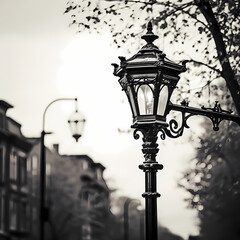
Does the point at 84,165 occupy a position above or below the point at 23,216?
above

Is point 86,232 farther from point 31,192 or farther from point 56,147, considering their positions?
point 31,192

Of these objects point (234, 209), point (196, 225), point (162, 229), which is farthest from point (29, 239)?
point (162, 229)

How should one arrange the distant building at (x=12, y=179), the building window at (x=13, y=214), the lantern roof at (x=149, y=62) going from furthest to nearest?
the building window at (x=13, y=214) → the distant building at (x=12, y=179) → the lantern roof at (x=149, y=62)

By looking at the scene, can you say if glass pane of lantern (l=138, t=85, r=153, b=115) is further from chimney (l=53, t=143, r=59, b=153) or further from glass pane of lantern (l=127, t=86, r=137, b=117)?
chimney (l=53, t=143, r=59, b=153)

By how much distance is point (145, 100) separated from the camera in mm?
12320

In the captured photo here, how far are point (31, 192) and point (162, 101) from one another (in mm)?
81578

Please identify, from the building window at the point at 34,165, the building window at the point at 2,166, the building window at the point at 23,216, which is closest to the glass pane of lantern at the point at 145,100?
the building window at the point at 2,166

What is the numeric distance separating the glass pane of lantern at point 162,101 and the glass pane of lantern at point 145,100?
11cm

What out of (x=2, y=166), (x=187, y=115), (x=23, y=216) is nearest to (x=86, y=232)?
(x=23, y=216)

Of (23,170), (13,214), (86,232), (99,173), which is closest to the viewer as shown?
(13,214)

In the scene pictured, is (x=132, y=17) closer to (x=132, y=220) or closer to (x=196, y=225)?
(x=196, y=225)

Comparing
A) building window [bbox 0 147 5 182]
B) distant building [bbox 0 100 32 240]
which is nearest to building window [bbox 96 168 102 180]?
distant building [bbox 0 100 32 240]

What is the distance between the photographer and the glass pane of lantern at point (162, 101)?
12.3 metres

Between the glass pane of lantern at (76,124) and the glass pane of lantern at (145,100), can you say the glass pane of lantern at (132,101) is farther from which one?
the glass pane of lantern at (76,124)
